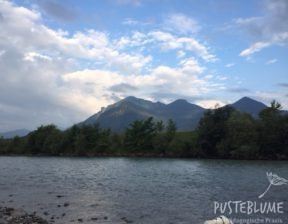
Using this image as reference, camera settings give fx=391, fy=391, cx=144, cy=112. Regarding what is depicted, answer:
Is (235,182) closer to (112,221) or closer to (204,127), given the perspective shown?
(112,221)

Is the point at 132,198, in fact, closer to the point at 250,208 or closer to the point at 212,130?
the point at 250,208

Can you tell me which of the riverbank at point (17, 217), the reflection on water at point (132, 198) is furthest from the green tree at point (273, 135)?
the riverbank at point (17, 217)

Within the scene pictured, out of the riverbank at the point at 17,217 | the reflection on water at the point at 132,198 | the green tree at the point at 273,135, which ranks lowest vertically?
the riverbank at the point at 17,217

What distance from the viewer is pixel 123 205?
47344 mm

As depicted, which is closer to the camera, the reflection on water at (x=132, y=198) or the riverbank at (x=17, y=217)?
the riverbank at (x=17, y=217)

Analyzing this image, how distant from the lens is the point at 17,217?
38.6m

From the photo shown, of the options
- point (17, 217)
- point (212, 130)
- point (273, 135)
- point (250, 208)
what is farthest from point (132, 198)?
point (212, 130)

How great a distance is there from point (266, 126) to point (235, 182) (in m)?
93.7

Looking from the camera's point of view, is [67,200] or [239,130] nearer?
[67,200]

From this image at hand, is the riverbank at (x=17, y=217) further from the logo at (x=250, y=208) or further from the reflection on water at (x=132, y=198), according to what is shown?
the logo at (x=250, y=208)

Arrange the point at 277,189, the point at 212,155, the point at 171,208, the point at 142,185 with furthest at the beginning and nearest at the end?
the point at 212,155, the point at 142,185, the point at 277,189, the point at 171,208

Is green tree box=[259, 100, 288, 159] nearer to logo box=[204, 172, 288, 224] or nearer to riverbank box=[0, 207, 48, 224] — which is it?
logo box=[204, 172, 288, 224]

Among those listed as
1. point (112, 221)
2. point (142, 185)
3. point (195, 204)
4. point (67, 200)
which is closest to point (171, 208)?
point (195, 204)

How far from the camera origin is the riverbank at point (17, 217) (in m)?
36.2
